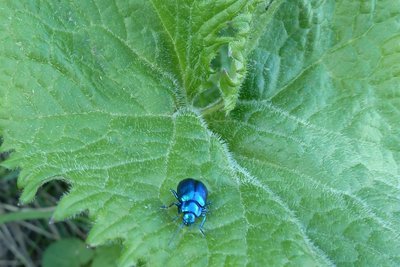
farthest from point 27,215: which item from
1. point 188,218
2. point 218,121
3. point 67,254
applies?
point 188,218

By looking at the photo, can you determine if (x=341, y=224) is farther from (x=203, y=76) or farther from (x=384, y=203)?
(x=203, y=76)

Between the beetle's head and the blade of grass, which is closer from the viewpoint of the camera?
the beetle's head

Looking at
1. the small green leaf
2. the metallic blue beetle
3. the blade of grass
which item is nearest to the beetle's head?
the metallic blue beetle

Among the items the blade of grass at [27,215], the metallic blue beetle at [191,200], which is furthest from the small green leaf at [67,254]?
the metallic blue beetle at [191,200]

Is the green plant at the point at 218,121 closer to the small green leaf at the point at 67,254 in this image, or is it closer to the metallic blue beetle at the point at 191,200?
the metallic blue beetle at the point at 191,200

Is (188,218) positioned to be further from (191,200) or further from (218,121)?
(218,121)

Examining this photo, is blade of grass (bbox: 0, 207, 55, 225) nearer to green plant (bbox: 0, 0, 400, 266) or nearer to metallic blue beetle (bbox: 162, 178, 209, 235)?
green plant (bbox: 0, 0, 400, 266)
